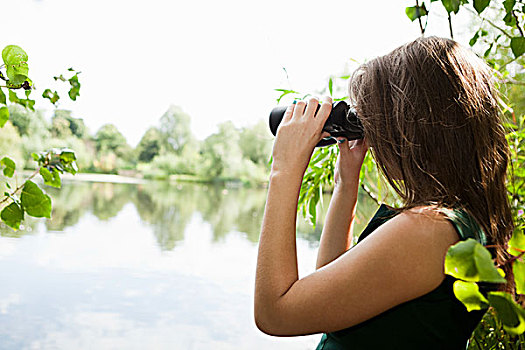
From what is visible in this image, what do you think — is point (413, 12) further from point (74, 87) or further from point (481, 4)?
point (74, 87)

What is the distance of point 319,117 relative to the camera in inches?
23.7

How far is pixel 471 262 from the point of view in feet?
0.76

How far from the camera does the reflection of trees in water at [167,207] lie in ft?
11.2

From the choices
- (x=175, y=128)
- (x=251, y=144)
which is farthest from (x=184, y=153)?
(x=251, y=144)

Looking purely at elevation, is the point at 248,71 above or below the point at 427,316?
above

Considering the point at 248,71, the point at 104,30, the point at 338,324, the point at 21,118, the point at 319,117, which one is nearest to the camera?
the point at 338,324

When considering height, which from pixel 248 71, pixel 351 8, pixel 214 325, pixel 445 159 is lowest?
pixel 214 325

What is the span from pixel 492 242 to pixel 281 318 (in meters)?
0.29

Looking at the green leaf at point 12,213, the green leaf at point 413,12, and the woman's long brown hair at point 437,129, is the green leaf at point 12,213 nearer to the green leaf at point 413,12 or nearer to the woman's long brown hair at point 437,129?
the woman's long brown hair at point 437,129

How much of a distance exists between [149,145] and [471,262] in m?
4.51

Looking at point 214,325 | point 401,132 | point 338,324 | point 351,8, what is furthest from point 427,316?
point 351,8

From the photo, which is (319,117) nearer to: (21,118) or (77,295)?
(77,295)

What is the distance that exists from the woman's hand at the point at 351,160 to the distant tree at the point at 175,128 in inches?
158

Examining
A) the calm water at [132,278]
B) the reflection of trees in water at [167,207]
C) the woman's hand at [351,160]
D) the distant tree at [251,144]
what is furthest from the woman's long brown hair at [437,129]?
the distant tree at [251,144]
